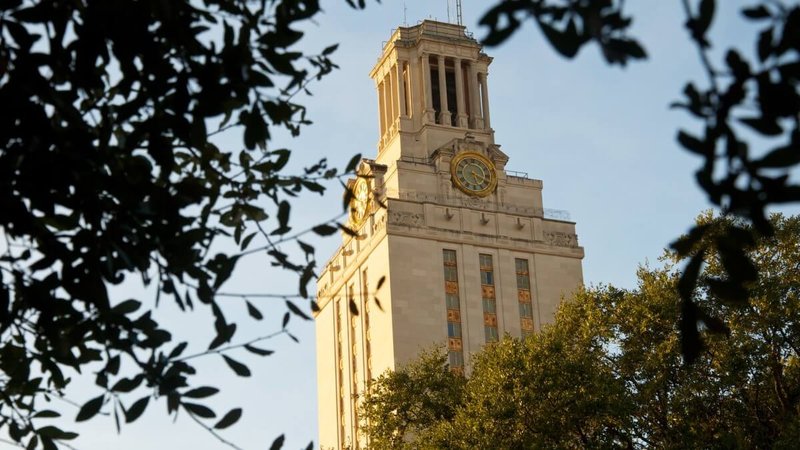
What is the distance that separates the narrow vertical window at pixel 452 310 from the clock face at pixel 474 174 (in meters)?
5.23

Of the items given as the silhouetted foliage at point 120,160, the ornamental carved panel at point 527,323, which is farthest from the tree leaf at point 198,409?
the ornamental carved panel at point 527,323

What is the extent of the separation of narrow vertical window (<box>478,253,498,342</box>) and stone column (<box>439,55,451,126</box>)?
11.2 m

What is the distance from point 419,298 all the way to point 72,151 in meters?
79.7

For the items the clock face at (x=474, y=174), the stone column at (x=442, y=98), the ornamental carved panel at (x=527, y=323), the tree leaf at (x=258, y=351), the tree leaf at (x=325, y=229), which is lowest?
the tree leaf at (x=258, y=351)

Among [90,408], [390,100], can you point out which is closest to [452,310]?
[390,100]

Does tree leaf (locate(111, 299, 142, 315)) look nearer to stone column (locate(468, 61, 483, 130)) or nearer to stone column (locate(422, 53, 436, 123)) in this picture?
stone column (locate(422, 53, 436, 123))

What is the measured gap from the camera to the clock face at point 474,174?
9356cm

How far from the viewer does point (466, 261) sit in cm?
9056

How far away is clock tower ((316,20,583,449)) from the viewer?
87875mm

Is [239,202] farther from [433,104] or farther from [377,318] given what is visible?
[433,104]

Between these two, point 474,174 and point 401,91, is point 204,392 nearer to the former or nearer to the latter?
point 474,174

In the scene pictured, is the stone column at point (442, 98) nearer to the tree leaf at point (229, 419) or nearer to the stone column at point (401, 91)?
the stone column at point (401, 91)

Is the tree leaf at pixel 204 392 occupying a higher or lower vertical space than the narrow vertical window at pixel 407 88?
lower

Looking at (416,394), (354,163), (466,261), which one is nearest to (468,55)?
(466,261)
